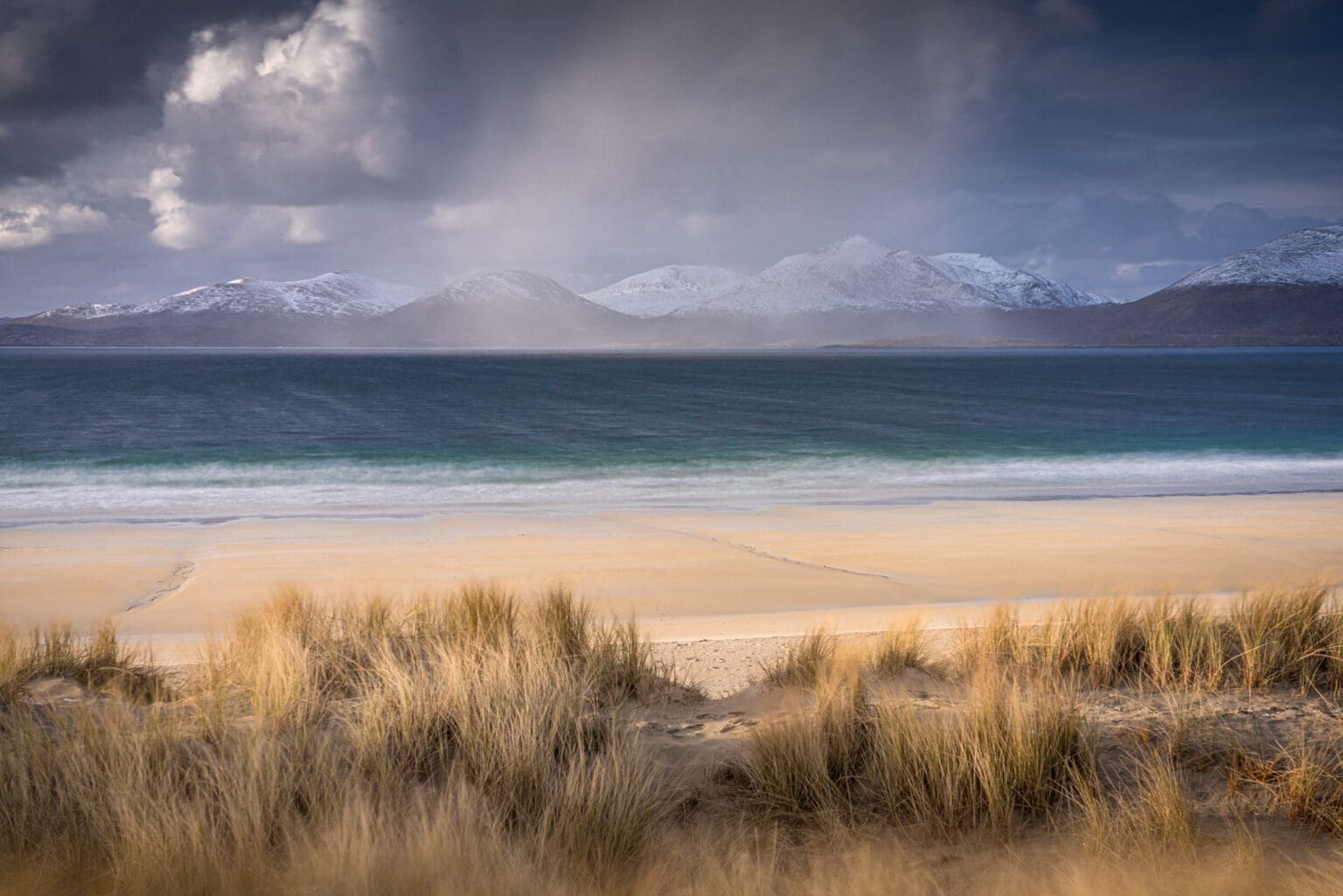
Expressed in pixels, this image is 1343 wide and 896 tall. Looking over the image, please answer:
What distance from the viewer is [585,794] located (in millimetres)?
3932

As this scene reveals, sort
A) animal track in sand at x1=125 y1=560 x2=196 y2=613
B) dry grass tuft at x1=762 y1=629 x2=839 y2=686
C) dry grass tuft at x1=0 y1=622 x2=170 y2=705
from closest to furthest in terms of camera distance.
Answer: dry grass tuft at x1=0 y1=622 x2=170 y2=705, dry grass tuft at x1=762 y1=629 x2=839 y2=686, animal track in sand at x1=125 y1=560 x2=196 y2=613

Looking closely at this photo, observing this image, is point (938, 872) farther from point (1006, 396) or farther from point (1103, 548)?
point (1006, 396)

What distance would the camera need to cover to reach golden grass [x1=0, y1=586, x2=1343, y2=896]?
3492 mm

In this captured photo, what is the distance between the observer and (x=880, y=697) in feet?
16.2

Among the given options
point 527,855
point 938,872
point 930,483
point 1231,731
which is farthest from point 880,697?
point 930,483

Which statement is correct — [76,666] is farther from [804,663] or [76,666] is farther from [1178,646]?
[1178,646]

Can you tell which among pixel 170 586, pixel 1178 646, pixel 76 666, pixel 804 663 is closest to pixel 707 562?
pixel 804 663

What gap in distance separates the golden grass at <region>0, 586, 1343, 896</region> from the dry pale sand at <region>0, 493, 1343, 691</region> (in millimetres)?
2377

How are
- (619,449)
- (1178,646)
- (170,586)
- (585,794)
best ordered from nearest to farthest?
(585,794) → (1178,646) → (170,586) → (619,449)

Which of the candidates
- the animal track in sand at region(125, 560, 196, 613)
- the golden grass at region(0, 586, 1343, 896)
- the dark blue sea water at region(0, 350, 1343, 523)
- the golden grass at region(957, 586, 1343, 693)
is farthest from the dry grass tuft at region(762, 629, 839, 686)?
the dark blue sea water at region(0, 350, 1343, 523)

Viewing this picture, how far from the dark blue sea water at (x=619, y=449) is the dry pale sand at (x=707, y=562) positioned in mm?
3033

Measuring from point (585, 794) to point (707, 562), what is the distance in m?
8.91

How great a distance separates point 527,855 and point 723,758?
1.41 m

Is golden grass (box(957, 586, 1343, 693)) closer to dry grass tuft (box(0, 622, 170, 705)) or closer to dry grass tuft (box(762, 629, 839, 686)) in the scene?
dry grass tuft (box(762, 629, 839, 686))
